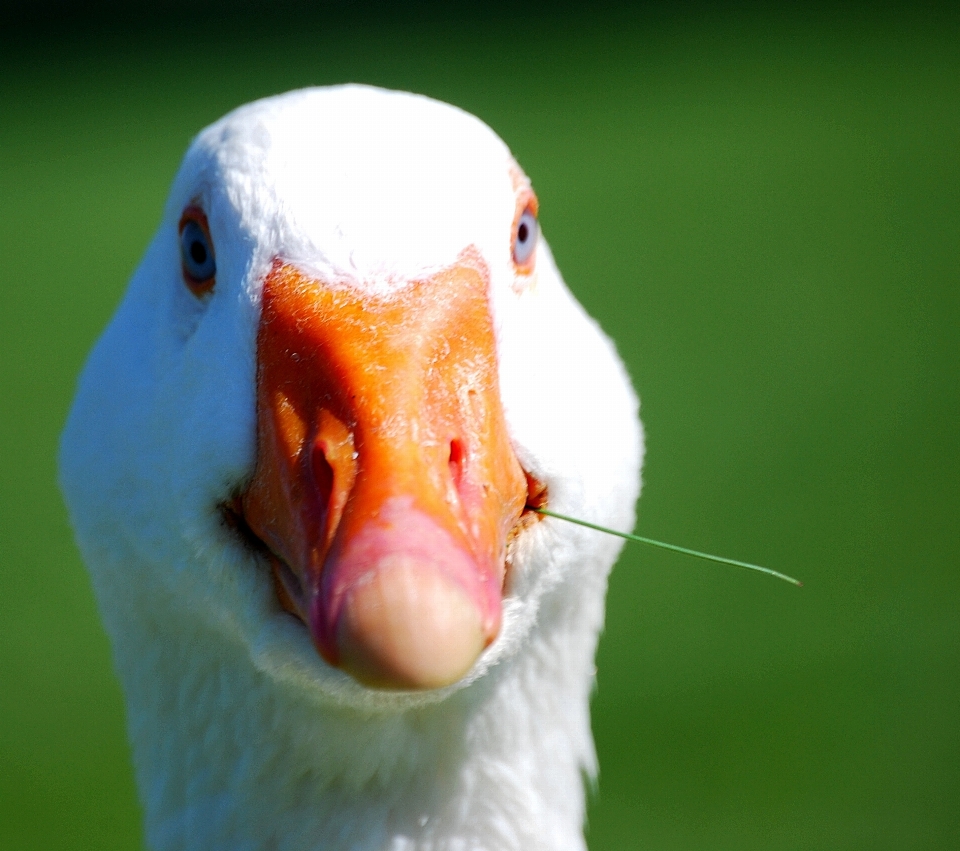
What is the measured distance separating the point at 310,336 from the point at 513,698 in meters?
0.89

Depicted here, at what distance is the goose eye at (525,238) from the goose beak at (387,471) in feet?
0.73

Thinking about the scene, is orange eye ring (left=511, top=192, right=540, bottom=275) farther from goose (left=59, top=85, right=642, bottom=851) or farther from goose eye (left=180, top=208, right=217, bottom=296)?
goose eye (left=180, top=208, right=217, bottom=296)

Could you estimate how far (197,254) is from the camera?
216 cm

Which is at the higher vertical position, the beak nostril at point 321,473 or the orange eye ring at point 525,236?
the orange eye ring at point 525,236

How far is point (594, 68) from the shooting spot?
45.4 ft

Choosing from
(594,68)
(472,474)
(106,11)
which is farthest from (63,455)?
(106,11)

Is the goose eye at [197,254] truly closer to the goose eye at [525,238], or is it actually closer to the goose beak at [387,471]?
the goose beak at [387,471]

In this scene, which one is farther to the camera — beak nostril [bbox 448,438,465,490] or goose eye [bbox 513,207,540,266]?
goose eye [bbox 513,207,540,266]

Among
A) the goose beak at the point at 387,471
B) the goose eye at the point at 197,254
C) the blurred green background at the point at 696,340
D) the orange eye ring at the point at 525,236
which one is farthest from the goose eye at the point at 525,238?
the blurred green background at the point at 696,340

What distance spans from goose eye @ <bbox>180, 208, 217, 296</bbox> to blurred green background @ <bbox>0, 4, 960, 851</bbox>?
3959mm

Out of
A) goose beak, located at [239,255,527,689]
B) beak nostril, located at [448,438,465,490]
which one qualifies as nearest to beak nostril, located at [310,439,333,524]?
goose beak, located at [239,255,527,689]

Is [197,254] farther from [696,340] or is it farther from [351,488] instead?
[696,340]

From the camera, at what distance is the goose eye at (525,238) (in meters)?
2.17

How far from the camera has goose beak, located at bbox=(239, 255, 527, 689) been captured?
5.12 ft
